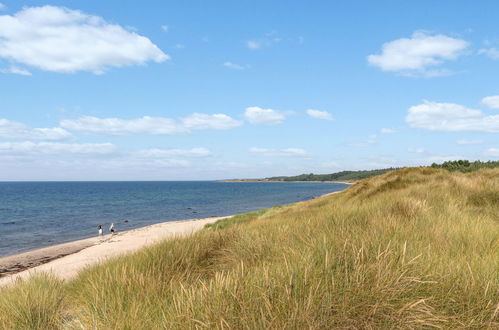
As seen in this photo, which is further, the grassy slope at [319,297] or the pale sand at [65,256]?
the pale sand at [65,256]

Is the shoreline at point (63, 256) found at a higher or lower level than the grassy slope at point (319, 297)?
lower

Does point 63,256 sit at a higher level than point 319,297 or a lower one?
lower

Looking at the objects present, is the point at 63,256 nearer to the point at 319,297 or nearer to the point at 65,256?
the point at 65,256

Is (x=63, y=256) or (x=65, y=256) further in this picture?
(x=63, y=256)

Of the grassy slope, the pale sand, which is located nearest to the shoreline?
the pale sand

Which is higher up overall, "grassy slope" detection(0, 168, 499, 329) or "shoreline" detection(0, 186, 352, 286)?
"grassy slope" detection(0, 168, 499, 329)

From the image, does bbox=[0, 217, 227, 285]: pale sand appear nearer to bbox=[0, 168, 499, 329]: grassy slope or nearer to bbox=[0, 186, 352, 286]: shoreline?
bbox=[0, 186, 352, 286]: shoreline

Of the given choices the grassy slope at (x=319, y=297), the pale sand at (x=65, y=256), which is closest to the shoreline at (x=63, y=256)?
the pale sand at (x=65, y=256)

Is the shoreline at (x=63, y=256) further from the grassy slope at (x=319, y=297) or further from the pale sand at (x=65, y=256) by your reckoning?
the grassy slope at (x=319, y=297)

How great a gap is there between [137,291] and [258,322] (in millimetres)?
2237

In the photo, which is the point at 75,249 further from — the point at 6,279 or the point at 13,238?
the point at 13,238

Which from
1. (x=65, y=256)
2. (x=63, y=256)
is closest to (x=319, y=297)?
(x=65, y=256)

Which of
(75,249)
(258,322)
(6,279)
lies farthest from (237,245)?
(75,249)

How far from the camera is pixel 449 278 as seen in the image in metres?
2.95
